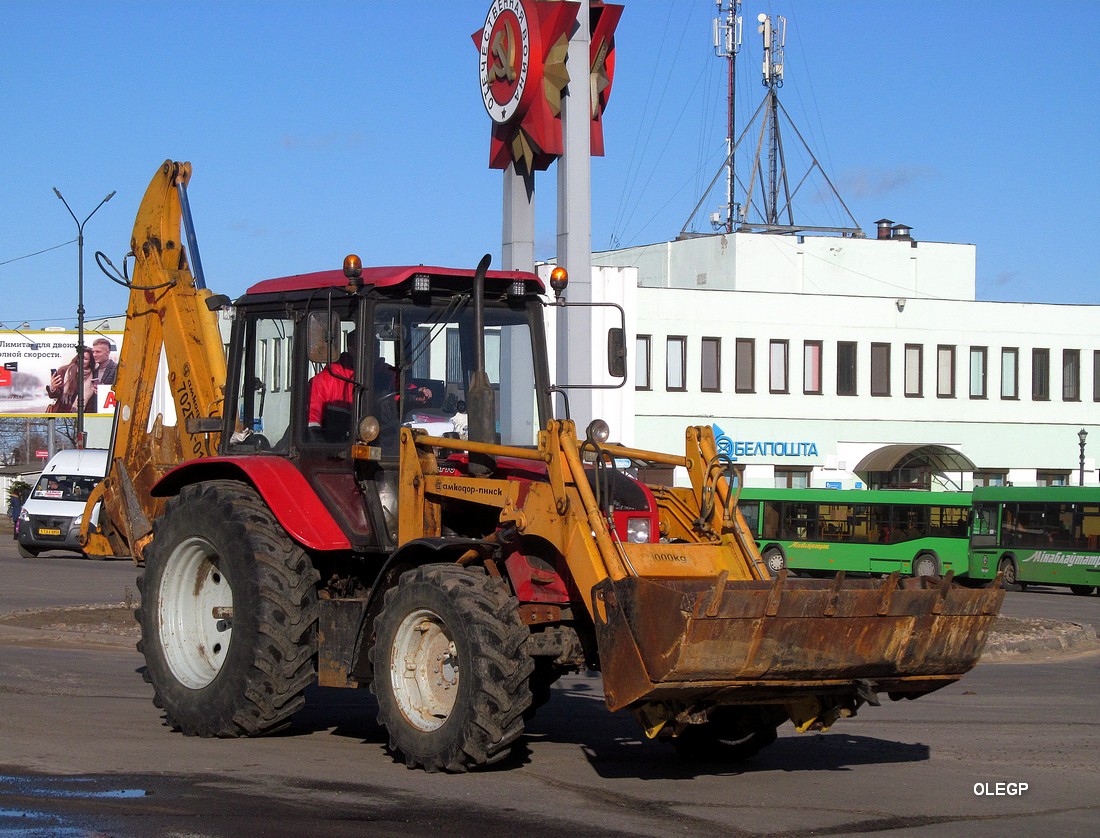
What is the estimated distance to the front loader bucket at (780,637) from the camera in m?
7.30

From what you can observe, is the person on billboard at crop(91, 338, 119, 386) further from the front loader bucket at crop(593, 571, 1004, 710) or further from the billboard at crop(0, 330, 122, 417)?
the front loader bucket at crop(593, 571, 1004, 710)

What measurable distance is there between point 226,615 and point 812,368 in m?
47.7

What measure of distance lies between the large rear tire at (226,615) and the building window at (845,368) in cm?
4781

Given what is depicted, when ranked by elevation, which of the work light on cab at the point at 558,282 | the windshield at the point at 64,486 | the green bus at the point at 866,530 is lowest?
the green bus at the point at 866,530

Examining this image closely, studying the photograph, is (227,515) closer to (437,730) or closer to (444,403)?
(444,403)

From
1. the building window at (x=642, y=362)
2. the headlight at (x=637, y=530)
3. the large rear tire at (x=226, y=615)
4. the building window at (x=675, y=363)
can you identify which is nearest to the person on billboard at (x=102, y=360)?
the building window at (x=642, y=362)

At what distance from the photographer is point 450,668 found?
833 centimetres

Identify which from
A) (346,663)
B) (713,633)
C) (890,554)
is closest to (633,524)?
(713,633)

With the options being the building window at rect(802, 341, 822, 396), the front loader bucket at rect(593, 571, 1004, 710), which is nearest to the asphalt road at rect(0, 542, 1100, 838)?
the front loader bucket at rect(593, 571, 1004, 710)

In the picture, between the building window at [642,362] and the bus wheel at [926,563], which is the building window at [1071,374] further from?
the bus wheel at [926,563]

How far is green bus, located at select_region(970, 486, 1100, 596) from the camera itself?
3778 centimetres

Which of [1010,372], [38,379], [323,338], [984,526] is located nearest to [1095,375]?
[1010,372]

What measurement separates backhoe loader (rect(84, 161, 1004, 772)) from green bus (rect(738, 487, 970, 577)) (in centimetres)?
3237

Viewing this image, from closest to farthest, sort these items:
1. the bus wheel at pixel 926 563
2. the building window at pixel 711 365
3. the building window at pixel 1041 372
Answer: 1. the bus wheel at pixel 926 563
2. the building window at pixel 711 365
3. the building window at pixel 1041 372
